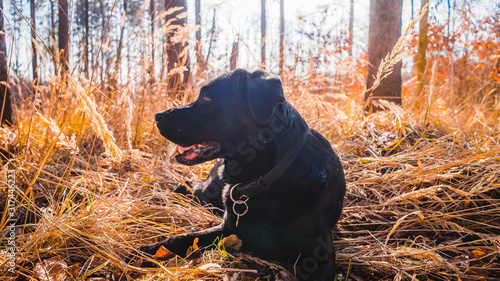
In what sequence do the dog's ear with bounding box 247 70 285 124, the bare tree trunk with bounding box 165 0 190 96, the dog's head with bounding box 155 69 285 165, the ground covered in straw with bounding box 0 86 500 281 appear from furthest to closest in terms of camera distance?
the bare tree trunk with bounding box 165 0 190 96 < the dog's head with bounding box 155 69 285 165 < the dog's ear with bounding box 247 70 285 124 < the ground covered in straw with bounding box 0 86 500 281

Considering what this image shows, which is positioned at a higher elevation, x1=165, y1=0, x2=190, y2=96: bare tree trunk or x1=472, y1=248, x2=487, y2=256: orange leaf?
x1=165, y1=0, x2=190, y2=96: bare tree trunk

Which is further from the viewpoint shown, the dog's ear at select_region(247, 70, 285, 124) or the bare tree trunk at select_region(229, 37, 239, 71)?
the bare tree trunk at select_region(229, 37, 239, 71)

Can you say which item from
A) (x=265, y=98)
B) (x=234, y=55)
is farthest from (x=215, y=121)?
(x=234, y=55)

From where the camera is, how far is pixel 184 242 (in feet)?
5.73

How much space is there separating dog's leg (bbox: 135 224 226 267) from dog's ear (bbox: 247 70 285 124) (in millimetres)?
691

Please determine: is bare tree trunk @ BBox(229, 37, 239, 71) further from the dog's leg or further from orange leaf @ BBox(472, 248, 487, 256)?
orange leaf @ BBox(472, 248, 487, 256)

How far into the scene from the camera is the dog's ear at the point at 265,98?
65.0 inches

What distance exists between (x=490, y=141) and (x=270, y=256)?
2.31 metres

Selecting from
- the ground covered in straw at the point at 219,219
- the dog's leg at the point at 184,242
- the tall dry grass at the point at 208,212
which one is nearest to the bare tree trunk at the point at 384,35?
the tall dry grass at the point at 208,212

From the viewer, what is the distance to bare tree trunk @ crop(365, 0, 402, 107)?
4.29 meters

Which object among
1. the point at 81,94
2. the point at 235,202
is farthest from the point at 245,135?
the point at 81,94

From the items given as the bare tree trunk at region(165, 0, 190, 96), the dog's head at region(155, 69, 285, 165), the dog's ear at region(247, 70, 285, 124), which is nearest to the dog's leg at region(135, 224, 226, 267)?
the dog's head at region(155, 69, 285, 165)

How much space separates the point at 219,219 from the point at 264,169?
59 centimetres

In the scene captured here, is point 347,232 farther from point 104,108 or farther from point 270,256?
point 104,108
